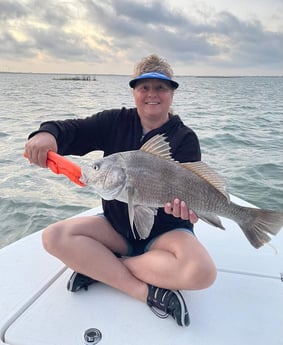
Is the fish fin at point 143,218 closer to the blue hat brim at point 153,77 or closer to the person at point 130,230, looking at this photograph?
the person at point 130,230

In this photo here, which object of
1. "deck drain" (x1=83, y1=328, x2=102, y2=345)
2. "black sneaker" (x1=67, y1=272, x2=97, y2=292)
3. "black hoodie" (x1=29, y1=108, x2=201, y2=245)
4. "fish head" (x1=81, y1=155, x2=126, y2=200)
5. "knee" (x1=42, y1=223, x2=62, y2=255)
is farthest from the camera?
"black hoodie" (x1=29, y1=108, x2=201, y2=245)

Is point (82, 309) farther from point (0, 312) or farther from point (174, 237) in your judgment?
point (174, 237)

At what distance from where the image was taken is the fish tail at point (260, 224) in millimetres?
2305

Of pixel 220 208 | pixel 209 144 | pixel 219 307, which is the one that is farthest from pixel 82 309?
pixel 209 144

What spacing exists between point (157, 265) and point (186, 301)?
0.30m

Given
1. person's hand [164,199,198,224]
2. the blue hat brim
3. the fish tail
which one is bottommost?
the fish tail

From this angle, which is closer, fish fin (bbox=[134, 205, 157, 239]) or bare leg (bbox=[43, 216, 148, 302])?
fish fin (bbox=[134, 205, 157, 239])

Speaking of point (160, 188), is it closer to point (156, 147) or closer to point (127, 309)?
point (156, 147)

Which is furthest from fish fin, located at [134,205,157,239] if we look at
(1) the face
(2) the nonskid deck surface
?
(1) the face

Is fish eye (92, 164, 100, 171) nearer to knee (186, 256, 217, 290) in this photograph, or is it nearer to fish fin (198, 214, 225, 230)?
fish fin (198, 214, 225, 230)

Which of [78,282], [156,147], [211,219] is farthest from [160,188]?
[78,282]

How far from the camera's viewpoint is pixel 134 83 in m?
2.82

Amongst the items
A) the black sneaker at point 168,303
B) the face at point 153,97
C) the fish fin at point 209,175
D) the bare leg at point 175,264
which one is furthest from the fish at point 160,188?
the face at point 153,97

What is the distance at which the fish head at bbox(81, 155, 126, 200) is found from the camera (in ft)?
7.20
